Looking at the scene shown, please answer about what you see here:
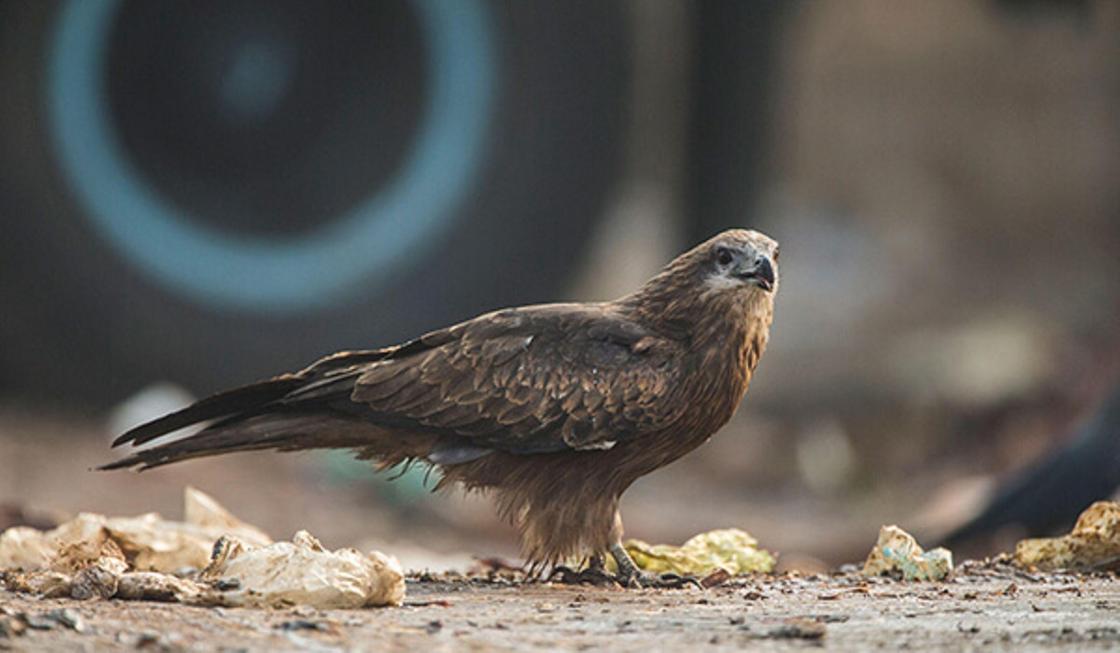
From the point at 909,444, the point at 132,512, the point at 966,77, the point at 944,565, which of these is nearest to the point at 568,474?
the point at 944,565

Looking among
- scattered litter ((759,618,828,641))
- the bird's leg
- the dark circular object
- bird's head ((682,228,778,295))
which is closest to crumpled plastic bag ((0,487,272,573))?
the bird's leg

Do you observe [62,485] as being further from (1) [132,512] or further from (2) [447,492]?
(2) [447,492]

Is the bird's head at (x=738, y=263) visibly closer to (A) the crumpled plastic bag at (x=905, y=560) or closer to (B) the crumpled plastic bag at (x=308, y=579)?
(A) the crumpled plastic bag at (x=905, y=560)

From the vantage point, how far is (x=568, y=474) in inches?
239

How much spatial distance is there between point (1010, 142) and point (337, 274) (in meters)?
4.31

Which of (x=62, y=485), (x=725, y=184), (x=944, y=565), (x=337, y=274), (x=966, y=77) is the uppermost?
(x=966, y=77)

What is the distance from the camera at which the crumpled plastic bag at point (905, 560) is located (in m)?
5.96

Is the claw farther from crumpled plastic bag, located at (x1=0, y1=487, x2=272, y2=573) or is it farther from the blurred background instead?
the blurred background

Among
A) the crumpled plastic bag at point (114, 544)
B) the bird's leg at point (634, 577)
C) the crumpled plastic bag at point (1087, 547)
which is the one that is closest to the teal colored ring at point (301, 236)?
the crumpled plastic bag at point (114, 544)

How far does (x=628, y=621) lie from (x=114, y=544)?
1.85 m

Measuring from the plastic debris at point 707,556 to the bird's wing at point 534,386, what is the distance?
49 centimetres

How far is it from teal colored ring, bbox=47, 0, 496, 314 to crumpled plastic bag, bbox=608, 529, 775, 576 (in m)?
2.79

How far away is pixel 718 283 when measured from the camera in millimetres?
6289

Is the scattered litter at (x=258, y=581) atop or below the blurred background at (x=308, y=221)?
below
